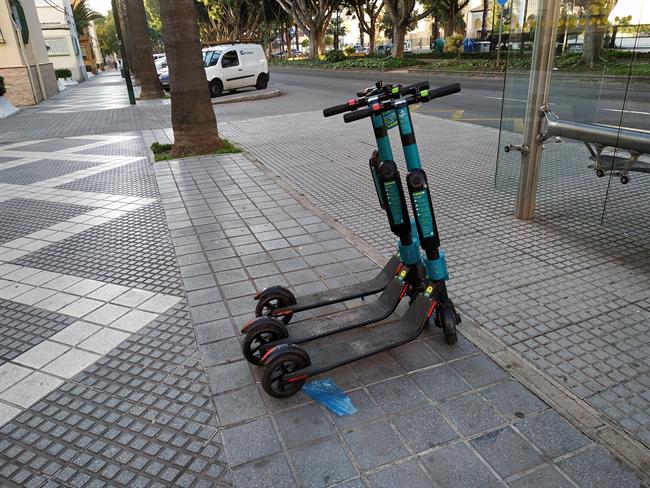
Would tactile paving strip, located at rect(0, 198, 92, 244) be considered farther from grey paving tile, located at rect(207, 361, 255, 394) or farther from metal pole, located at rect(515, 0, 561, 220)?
metal pole, located at rect(515, 0, 561, 220)

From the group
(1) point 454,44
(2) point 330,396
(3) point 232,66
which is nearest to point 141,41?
(3) point 232,66

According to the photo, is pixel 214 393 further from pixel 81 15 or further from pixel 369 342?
pixel 81 15

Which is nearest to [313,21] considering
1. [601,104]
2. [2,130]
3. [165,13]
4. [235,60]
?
[235,60]

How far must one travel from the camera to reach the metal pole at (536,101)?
15.8 ft

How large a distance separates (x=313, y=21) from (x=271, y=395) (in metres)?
40.0

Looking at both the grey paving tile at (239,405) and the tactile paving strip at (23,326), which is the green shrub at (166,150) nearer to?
the tactile paving strip at (23,326)

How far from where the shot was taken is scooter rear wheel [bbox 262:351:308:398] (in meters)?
2.72

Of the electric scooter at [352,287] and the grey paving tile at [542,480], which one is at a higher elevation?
the electric scooter at [352,287]

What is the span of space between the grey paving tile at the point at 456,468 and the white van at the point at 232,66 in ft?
63.4

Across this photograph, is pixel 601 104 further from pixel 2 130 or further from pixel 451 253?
pixel 2 130

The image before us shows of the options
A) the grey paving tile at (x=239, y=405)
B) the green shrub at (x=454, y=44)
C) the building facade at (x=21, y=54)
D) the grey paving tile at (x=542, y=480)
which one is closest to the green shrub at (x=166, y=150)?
the grey paving tile at (x=239, y=405)

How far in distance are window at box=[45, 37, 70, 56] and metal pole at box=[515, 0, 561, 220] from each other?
151ft

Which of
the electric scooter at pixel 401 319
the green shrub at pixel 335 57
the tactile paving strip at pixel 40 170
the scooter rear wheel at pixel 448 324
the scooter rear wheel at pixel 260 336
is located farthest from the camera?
the green shrub at pixel 335 57

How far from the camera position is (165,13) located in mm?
8695
